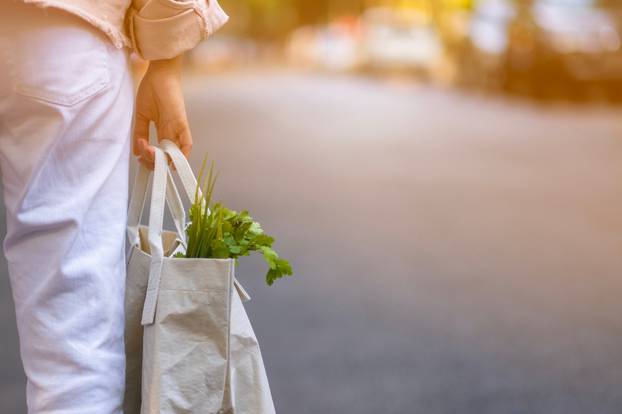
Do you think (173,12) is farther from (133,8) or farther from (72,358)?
(72,358)

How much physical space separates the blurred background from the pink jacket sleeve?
5.53 feet

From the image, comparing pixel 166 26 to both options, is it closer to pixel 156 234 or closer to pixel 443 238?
pixel 156 234

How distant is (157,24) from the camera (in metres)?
1.74

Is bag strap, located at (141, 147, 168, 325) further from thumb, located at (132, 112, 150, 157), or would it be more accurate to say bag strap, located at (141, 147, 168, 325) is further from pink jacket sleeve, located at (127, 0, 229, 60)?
pink jacket sleeve, located at (127, 0, 229, 60)

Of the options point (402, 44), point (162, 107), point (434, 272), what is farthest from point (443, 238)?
point (402, 44)

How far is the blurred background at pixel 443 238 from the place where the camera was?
3.56 m

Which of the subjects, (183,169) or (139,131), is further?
(139,131)

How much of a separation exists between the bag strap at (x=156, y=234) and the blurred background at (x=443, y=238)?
1.54 m

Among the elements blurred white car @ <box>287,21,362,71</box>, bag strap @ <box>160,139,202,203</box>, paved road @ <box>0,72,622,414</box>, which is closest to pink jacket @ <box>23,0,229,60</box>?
bag strap @ <box>160,139,202,203</box>

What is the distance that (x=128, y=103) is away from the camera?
66.6 inches

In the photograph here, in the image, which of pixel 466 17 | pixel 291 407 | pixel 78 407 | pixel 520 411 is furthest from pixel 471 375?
pixel 466 17

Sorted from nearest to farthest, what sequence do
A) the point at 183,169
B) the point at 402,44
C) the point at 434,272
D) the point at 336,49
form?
the point at 183,169, the point at 434,272, the point at 402,44, the point at 336,49

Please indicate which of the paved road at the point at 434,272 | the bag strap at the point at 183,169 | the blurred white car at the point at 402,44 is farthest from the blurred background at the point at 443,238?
the blurred white car at the point at 402,44

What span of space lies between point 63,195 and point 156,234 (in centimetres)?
22
